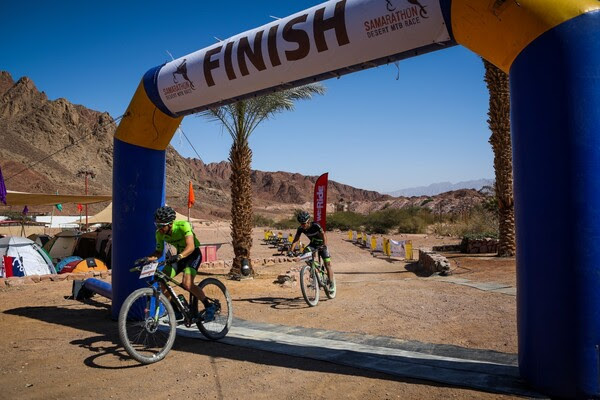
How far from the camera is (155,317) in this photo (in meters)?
5.20

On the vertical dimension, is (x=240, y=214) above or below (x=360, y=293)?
above

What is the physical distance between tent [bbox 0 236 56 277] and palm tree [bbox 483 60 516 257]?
45.9ft

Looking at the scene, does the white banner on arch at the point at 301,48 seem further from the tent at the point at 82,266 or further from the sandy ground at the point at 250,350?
the tent at the point at 82,266

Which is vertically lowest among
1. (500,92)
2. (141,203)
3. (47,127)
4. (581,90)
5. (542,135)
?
(141,203)

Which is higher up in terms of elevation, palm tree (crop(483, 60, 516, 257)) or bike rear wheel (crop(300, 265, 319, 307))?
palm tree (crop(483, 60, 516, 257))

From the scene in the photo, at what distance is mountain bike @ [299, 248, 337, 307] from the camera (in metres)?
8.17

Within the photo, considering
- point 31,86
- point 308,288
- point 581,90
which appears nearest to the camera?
point 581,90

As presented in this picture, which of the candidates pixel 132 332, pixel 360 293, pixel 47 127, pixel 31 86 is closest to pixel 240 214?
pixel 360 293

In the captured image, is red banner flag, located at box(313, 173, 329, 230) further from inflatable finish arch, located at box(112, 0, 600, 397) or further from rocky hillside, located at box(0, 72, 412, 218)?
rocky hillside, located at box(0, 72, 412, 218)

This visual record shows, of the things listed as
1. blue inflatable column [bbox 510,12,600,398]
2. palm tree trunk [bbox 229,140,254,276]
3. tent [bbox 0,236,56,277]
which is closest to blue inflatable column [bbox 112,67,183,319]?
blue inflatable column [bbox 510,12,600,398]

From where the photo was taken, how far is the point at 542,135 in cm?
383

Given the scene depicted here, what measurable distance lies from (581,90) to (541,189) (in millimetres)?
846

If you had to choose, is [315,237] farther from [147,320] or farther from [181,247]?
[147,320]

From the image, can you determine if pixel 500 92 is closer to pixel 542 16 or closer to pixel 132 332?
pixel 542 16
